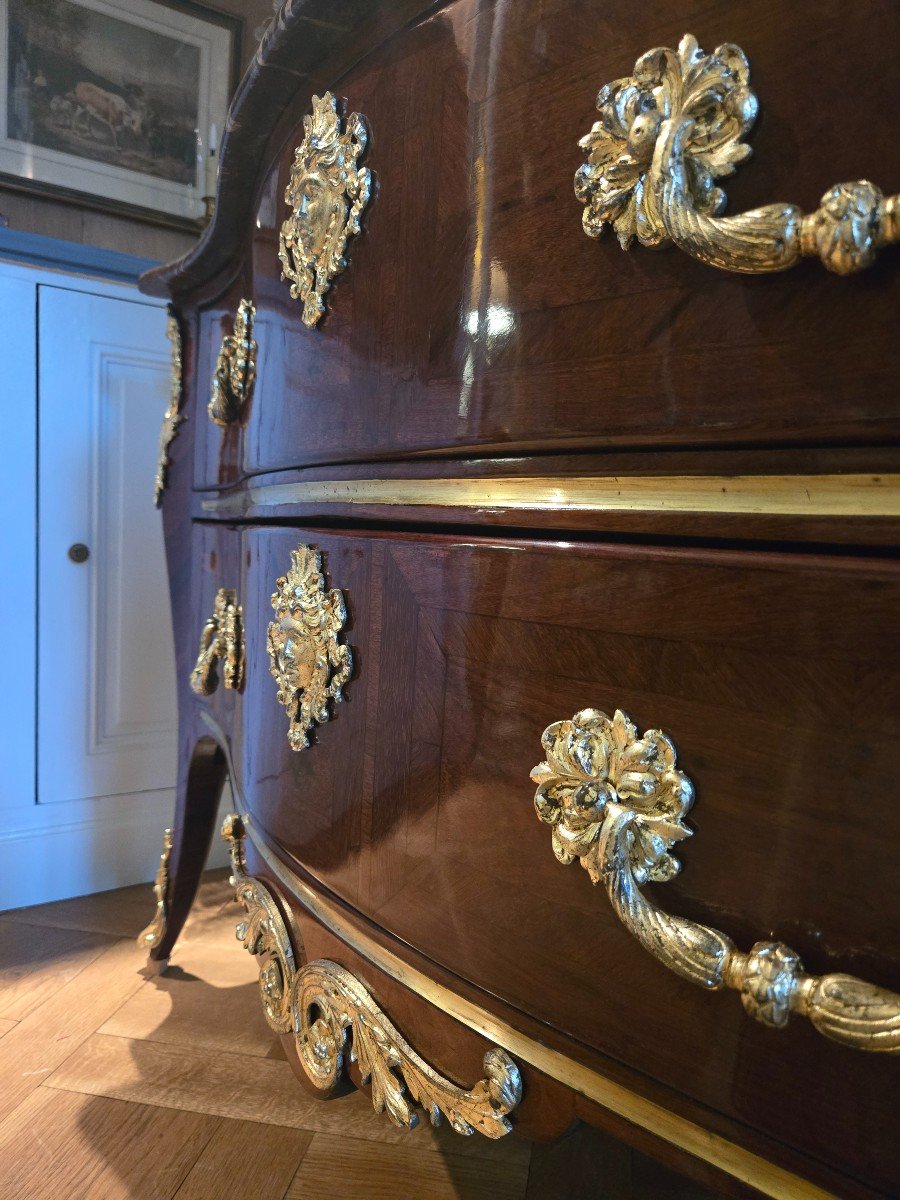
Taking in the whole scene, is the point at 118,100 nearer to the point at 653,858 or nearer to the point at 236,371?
the point at 236,371

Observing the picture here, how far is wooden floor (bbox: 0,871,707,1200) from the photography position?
607 mm

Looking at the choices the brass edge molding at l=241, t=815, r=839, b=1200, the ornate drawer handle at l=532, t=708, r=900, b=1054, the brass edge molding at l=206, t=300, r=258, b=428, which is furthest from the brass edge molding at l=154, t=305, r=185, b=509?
the ornate drawer handle at l=532, t=708, r=900, b=1054

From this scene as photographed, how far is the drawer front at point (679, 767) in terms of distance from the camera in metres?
0.22

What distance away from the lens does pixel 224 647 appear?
0.60m

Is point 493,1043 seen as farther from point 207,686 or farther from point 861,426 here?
point 207,686

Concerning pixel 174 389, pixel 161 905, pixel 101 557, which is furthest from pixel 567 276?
pixel 101 557

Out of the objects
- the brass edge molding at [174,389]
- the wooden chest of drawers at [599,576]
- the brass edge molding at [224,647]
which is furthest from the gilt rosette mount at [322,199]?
the brass edge molding at [174,389]

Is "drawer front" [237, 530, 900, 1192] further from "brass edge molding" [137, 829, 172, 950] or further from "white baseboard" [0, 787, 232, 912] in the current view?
"white baseboard" [0, 787, 232, 912]

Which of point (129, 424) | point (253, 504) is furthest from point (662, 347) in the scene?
point (129, 424)

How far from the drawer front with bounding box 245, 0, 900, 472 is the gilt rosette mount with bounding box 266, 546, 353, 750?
0.06 metres

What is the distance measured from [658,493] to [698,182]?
87 mm

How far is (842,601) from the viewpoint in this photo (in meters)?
0.22

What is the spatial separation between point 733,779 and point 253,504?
36cm

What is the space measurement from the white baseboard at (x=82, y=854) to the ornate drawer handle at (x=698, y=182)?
3.44 feet
